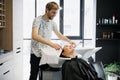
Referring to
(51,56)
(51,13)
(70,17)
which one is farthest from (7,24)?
(70,17)

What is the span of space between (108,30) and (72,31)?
999 mm

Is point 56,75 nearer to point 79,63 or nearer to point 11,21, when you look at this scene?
point 79,63

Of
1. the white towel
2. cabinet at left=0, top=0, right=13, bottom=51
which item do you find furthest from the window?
the white towel

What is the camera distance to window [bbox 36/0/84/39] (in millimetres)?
5465

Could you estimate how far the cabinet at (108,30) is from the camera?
4824 mm

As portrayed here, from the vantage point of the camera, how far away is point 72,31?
18.2ft

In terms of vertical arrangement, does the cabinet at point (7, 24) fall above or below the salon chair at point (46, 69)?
above

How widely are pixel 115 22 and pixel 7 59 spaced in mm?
2402

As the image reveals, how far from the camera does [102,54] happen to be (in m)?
4.87

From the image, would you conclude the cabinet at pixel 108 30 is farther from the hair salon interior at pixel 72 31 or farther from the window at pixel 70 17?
the window at pixel 70 17

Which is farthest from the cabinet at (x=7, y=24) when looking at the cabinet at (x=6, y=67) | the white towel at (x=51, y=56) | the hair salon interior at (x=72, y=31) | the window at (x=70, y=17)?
the window at (x=70, y=17)

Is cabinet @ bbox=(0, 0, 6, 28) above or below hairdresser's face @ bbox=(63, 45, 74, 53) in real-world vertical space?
above

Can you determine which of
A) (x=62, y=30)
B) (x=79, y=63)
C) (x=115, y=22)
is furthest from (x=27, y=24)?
(x=79, y=63)

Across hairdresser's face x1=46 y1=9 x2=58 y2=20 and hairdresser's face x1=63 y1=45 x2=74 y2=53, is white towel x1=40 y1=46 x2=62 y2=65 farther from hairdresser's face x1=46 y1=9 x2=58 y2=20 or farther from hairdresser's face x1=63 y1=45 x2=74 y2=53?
hairdresser's face x1=46 y1=9 x2=58 y2=20
